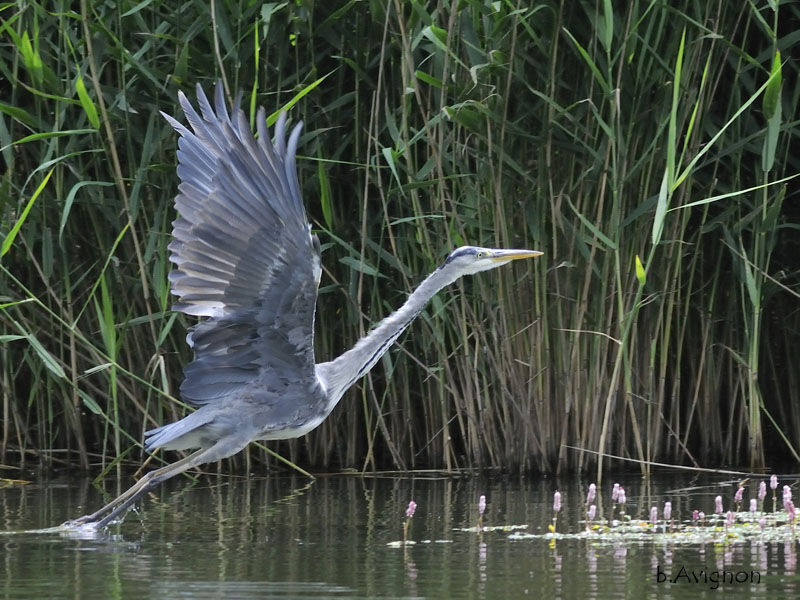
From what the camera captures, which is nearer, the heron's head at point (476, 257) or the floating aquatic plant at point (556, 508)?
the floating aquatic plant at point (556, 508)

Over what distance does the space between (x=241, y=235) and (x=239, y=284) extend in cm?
19

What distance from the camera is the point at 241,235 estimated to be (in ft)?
17.1

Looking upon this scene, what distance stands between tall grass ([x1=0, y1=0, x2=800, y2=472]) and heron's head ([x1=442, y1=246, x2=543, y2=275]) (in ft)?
2.20

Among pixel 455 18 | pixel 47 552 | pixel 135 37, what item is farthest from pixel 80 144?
pixel 47 552

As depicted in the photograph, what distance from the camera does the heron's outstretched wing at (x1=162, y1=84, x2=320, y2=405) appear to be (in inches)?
204

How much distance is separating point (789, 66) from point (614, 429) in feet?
6.71

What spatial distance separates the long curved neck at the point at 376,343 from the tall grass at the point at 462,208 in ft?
2.54

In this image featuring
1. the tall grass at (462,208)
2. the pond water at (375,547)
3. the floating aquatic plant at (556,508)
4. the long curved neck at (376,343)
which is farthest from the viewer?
the tall grass at (462,208)

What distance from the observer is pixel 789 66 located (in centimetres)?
693

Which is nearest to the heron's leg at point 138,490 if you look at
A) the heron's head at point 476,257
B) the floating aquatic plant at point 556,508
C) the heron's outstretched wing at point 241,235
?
the heron's outstretched wing at point 241,235

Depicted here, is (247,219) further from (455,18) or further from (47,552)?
(455,18)

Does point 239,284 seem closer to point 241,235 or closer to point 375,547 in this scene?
point 241,235

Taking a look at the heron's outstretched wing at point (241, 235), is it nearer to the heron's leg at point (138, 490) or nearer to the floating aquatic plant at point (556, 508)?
the heron's leg at point (138, 490)

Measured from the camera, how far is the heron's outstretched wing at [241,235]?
17.0ft
